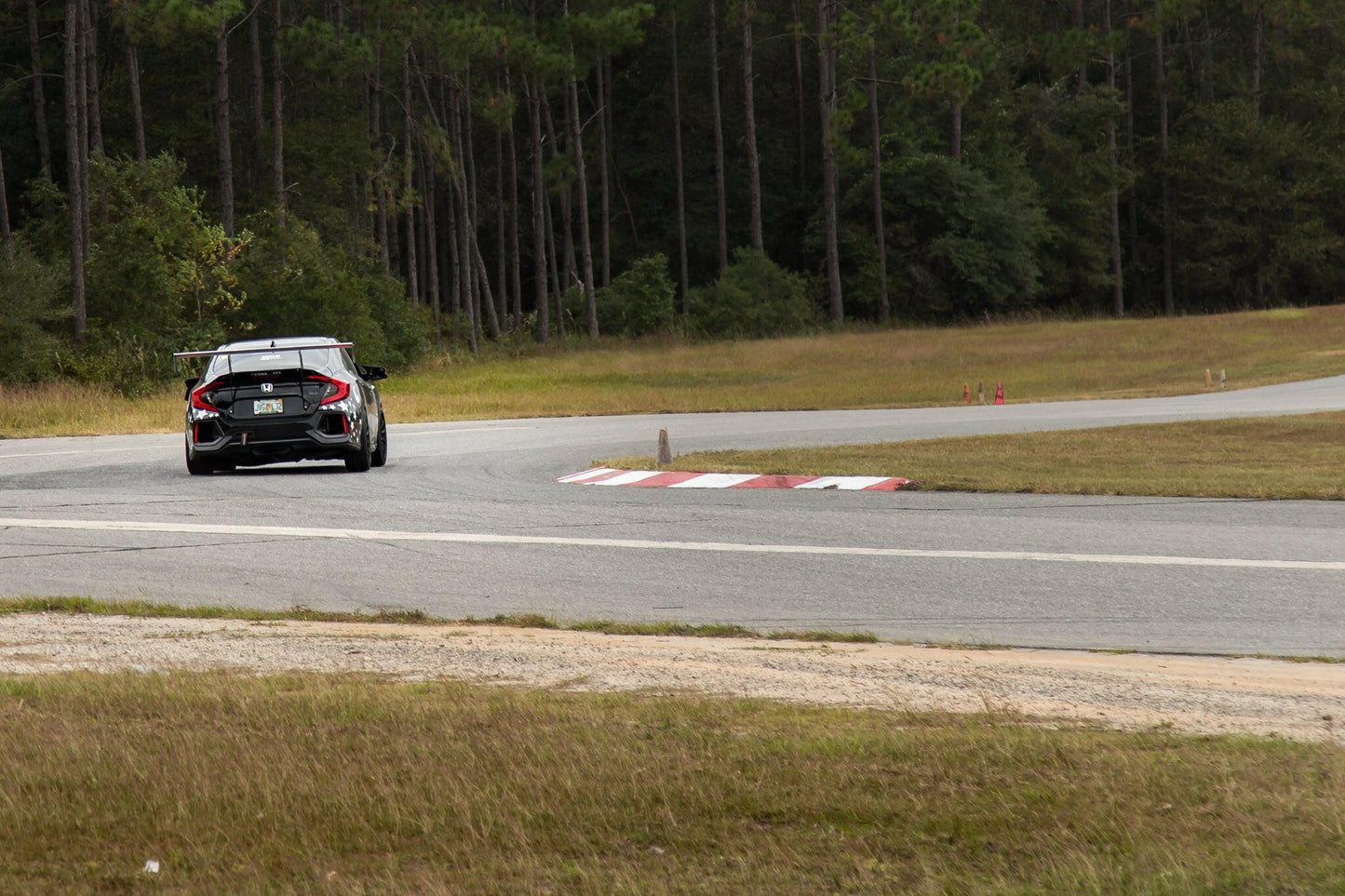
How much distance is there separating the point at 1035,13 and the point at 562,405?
63.0m

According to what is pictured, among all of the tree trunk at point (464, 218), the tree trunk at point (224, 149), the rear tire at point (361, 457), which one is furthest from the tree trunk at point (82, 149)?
the rear tire at point (361, 457)

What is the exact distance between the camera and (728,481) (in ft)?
53.9

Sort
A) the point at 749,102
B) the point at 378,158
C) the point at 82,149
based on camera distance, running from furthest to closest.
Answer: the point at 749,102 < the point at 378,158 < the point at 82,149

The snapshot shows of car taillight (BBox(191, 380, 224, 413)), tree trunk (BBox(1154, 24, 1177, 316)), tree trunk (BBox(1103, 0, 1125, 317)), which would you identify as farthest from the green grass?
tree trunk (BBox(1154, 24, 1177, 316))

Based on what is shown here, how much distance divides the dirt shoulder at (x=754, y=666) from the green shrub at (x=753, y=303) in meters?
51.4

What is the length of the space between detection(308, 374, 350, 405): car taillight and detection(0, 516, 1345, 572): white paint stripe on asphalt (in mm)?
3874

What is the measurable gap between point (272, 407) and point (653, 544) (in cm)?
677

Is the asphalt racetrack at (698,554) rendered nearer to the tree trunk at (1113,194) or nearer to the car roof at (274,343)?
the car roof at (274,343)

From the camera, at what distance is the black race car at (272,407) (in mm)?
16859

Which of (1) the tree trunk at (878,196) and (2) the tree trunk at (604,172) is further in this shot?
(2) the tree trunk at (604,172)

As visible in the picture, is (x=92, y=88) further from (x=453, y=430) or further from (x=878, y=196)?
(x=878, y=196)

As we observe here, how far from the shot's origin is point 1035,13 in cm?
8612

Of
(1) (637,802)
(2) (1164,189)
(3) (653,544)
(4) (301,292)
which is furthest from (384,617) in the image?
(2) (1164,189)

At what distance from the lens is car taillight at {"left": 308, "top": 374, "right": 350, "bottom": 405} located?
55.7 feet
